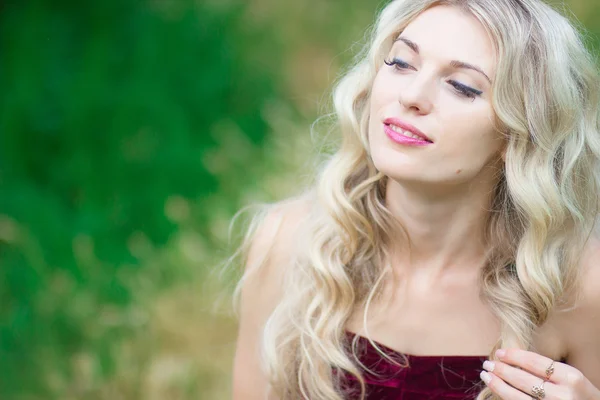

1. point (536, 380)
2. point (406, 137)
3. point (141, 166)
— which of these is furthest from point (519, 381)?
point (141, 166)

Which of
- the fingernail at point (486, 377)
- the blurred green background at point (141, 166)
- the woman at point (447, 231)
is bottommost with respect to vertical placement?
the fingernail at point (486, 377)

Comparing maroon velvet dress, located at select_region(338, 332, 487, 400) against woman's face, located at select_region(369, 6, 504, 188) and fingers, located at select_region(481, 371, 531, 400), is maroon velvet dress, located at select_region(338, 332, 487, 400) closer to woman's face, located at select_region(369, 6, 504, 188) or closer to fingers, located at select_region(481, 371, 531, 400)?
fingers, located at select_region(481, 371, 531, 400)

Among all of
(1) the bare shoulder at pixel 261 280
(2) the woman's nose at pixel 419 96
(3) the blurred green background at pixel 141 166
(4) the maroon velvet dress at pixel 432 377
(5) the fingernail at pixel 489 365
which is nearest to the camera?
(2) the woman's nose at pixel 419 96

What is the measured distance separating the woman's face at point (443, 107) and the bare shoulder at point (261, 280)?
50cm

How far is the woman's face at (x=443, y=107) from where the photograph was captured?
91.2 inches

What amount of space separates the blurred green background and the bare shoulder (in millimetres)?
555

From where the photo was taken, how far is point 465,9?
7.76 feet

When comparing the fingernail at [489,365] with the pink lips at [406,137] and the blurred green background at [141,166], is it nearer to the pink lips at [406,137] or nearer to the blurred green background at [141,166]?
the pink lips at [406,137]

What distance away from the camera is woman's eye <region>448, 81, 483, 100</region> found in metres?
2.33

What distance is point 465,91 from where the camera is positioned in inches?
92.1

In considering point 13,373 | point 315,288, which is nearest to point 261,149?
point 13,373

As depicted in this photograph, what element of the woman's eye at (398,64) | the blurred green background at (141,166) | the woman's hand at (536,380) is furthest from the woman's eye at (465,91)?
the blurred green background at (141,166)

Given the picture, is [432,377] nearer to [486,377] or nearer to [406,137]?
[486,377]

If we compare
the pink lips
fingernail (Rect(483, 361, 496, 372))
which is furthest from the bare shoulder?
fingernail (Rect(483, 361, 496, 372))
